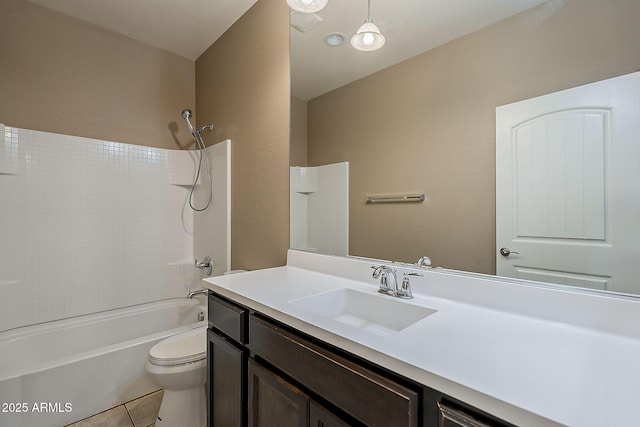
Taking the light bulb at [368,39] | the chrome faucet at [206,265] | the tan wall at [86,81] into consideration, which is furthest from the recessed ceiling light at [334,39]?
the chrome faucet at [206,265]

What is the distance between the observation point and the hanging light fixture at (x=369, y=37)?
1366mm

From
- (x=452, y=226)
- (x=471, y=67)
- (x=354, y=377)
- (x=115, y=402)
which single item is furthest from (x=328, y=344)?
(x=115, y=402)

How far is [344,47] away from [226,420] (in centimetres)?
178

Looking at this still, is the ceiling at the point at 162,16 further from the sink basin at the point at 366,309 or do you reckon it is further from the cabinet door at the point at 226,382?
the cabinet door at the point at 226,382

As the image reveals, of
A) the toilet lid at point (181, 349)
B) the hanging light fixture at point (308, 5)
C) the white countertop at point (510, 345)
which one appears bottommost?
the toilet lid at point (181, 349)

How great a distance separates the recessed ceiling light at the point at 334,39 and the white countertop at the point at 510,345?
1.20 meters

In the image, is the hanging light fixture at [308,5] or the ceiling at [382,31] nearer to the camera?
the ceiling at [382,31]

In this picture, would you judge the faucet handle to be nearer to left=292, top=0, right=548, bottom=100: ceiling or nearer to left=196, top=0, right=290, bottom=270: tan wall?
left=196, top=0, right=290, bottom=270: tan wall

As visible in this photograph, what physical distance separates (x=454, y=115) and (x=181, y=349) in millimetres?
1785

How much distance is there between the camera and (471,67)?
1114 millimetres

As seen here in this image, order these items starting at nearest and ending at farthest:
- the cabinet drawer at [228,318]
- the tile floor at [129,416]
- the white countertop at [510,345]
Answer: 1. the white countertop at [510,345]
2. the cabinet drawer at [228,318]
3. the tile floor at [129,416]

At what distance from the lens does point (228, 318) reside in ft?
3.94

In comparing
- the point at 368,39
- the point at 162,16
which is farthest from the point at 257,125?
the point at 162,16

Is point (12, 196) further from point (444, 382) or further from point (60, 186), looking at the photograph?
point (444, 382)
